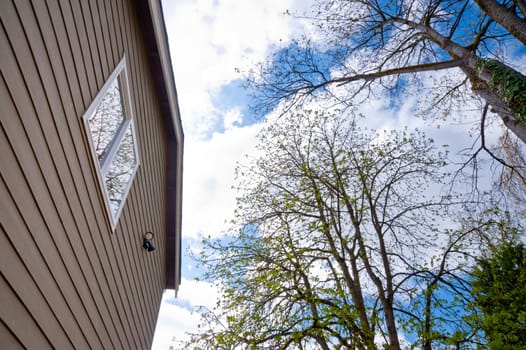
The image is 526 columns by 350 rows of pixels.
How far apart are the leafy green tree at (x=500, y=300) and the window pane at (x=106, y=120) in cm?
681

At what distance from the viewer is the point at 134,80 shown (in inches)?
152

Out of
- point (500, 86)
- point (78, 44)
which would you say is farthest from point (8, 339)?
point (500, 86)

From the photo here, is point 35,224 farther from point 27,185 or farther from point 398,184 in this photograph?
point 398,184

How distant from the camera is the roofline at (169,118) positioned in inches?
163

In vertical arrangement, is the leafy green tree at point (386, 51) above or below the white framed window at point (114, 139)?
above

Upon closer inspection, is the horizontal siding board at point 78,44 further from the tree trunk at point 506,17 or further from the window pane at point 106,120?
the tree trunk at point 506,17

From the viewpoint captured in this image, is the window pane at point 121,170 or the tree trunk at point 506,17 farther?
the tree trunk at point 506,17

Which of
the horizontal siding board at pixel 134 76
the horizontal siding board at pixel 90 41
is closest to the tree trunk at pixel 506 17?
the horizontal siding board at pixel 134 76

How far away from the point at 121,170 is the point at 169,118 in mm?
2457

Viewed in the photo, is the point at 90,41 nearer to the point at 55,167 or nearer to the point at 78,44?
the point at 78,44

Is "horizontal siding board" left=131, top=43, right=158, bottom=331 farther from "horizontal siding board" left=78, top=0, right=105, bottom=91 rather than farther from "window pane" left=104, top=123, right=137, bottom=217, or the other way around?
"horizontal siding board" left=78, top=0, right=105, bottom=91

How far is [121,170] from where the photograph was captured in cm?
341

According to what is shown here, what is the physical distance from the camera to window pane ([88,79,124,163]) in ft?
9.25

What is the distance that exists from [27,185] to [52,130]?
47 centimetres
